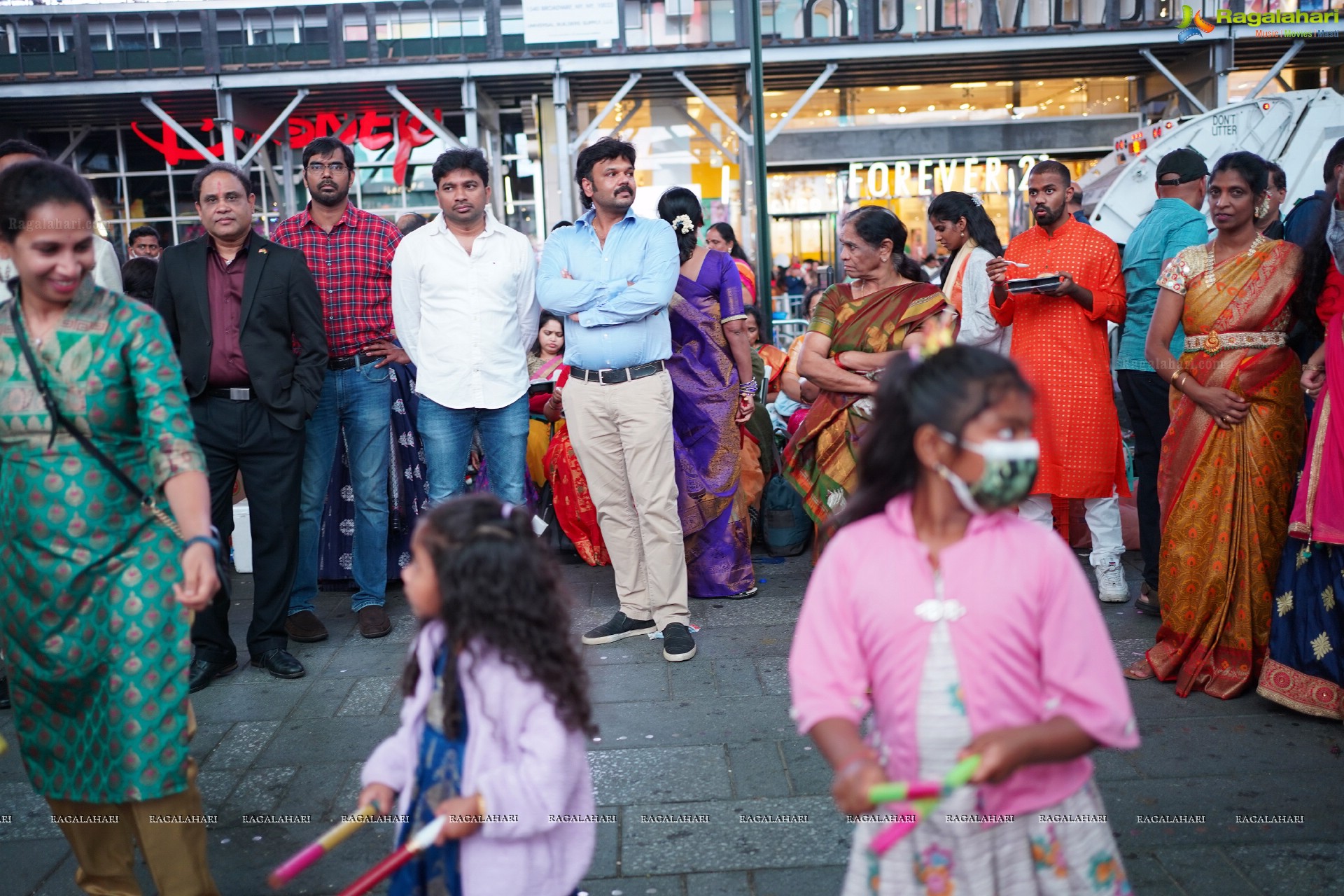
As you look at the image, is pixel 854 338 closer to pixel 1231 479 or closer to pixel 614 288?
pixel 614 288

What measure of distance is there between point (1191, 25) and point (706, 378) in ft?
41.7

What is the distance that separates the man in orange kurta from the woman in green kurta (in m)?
3.38

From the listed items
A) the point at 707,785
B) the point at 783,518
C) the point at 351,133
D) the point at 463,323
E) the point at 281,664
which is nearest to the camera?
the point at 707,785

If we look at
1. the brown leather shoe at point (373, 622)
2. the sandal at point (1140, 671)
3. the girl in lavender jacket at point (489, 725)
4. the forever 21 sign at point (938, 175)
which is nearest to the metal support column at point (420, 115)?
the forever 21 sign at point (938, 175)

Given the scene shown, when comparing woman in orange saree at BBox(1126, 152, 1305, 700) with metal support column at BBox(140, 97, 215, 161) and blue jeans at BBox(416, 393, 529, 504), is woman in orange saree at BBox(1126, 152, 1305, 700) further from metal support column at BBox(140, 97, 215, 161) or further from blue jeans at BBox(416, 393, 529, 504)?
metal support column at BBox(140, 97, 215, 161)

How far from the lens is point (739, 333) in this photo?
530 centimetres

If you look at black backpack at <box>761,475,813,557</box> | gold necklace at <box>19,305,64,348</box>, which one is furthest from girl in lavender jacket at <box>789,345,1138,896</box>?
black backpack at <box>761,475,813,557</box>

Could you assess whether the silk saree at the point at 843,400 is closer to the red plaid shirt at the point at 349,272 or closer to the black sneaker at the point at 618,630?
the black sneaker at the point at 618,630

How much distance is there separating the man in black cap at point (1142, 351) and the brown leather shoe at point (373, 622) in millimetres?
3240

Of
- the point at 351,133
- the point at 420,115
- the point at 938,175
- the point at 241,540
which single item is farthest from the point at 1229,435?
the point at 351,133

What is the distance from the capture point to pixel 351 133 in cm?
1720

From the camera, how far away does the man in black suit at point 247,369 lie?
4328 mm

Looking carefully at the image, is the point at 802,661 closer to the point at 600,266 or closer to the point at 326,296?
the point at 600,266

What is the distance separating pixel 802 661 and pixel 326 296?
12.0 feet
